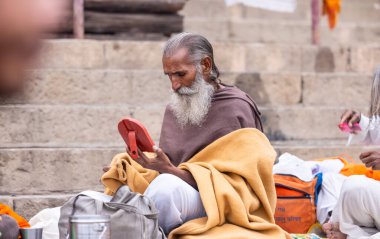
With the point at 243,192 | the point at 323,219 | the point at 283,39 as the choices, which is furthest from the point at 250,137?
the point at 283,39

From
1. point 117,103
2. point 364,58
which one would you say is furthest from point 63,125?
point 364,58

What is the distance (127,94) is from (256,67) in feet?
5.57

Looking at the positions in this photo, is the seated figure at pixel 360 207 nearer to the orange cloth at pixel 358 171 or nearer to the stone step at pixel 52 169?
the orange cloth at pixel 358 171

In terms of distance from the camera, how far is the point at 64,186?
491 centimetres

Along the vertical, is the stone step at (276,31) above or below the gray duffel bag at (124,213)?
above

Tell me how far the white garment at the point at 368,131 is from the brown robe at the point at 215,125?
0.79 metres

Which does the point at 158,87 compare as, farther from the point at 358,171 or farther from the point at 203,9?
the point at 203,9

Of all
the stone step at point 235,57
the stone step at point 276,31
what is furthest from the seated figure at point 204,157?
the stone step at point 276,31

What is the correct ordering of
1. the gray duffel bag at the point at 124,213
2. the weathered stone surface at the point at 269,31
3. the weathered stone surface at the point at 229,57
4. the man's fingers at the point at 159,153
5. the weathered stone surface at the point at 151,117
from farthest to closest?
the weathered stone surface at the point at 269,31
the weathered stone surface at the point at 229,57
the weathered stone surface at the point at 151,117
the man's fingers at the point at 159,153
the gray duffel bag at the point at 124,213

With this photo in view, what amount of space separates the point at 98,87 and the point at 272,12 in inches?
178

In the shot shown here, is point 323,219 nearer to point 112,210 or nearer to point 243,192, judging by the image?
point 243,192

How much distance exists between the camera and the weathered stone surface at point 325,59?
23.7ft

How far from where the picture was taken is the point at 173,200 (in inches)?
130

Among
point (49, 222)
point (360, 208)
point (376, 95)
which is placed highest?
point (376, 95)
